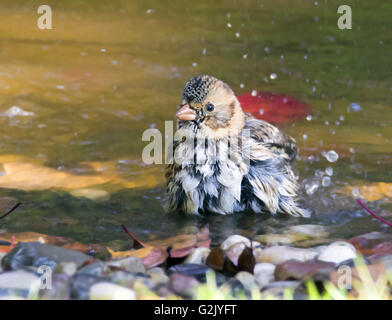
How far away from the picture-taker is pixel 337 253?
4.43 m

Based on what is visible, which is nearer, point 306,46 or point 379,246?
point 379,246

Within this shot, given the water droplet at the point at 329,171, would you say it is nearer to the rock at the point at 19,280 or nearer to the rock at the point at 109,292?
the rock at the point at 109,292

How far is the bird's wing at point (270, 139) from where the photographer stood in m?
5.67

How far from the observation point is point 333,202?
5.90 m

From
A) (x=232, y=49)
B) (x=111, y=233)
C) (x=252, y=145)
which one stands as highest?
(x=232, y=49)

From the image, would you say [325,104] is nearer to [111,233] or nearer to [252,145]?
[252,145]

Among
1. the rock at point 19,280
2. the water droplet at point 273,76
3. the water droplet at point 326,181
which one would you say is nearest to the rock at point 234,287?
the rock at point 19,280

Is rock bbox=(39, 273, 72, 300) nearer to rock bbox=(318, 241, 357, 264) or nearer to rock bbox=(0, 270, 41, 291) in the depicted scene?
rock bbox=(0, 270, 41, 291)

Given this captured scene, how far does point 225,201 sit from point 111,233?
2.89 feet

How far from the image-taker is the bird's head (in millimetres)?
5379

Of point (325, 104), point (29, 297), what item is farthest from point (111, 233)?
point (325, 104)

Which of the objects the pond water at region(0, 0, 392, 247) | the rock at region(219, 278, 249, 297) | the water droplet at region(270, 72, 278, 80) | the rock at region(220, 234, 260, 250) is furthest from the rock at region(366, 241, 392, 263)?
the water droplet at region(270, 72, 278, 80)

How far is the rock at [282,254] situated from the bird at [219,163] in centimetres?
78
